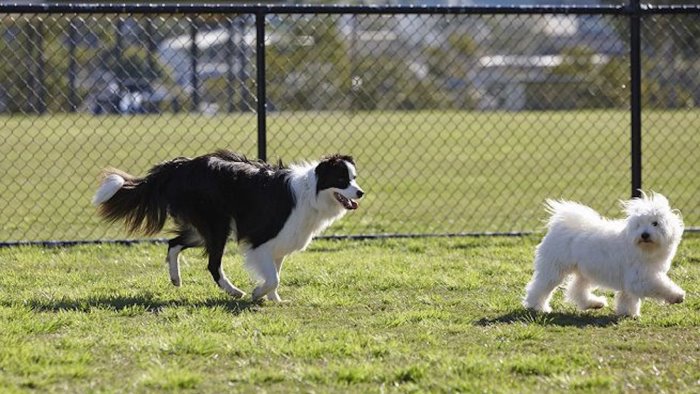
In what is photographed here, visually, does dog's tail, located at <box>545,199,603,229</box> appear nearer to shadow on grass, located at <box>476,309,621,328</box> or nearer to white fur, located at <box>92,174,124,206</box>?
shadow on grass, located at <box>476,309,621,328</box>

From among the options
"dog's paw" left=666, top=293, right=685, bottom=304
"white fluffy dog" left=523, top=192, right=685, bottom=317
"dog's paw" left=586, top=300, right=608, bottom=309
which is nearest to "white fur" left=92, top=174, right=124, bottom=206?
"white fluffy dog" left=523, top=192, right=685, bottom=317

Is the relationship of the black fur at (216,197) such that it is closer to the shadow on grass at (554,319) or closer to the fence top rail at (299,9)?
the shadow on grass at (554,319)

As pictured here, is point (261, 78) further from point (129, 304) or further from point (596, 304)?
point (596, 304)

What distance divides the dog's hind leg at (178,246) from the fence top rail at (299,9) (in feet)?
5.83

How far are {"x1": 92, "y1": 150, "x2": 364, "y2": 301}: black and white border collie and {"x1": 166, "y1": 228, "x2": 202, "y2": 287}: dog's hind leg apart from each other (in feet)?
0.46

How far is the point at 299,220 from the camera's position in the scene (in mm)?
6590

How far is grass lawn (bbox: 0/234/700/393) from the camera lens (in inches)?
176

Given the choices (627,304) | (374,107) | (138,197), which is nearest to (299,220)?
(138,197)

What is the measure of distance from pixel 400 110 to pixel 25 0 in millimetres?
8387

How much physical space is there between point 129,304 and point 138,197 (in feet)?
2.71

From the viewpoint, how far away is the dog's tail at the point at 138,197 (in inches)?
262

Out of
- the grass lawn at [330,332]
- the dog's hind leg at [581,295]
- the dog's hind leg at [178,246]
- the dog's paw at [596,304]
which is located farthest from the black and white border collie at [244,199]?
the dog's paw at [596,304]

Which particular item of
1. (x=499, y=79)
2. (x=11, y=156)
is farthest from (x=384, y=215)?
(x=499, y=79)

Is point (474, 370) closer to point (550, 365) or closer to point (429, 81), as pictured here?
point (550, 365)
